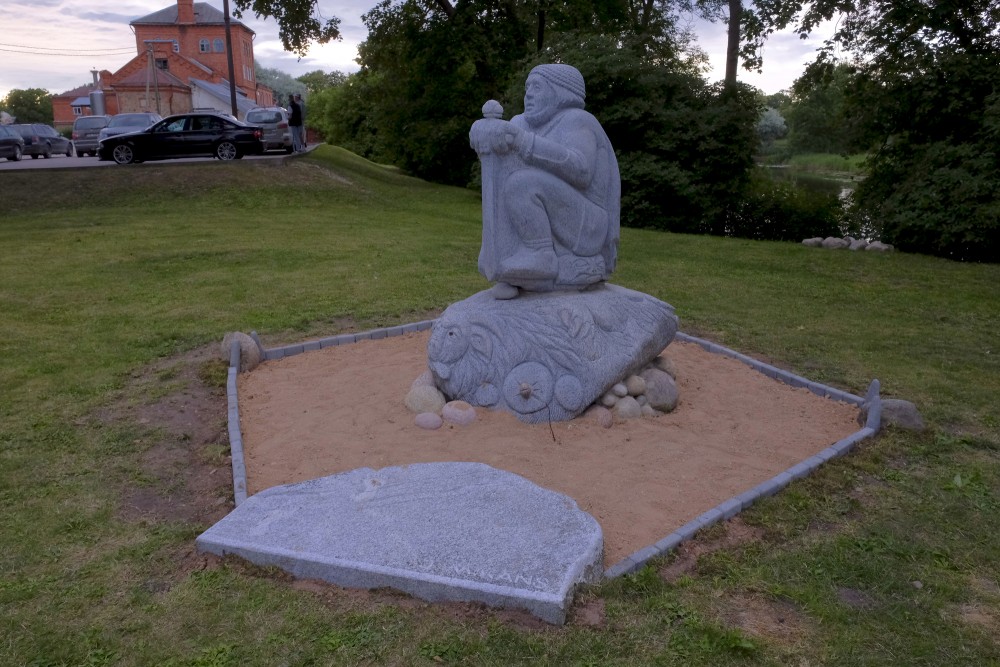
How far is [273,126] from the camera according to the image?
917 inches

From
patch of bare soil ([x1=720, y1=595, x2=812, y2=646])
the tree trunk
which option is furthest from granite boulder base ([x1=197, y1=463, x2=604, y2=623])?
the tree trunk

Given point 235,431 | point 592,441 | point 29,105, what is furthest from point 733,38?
point 29,105

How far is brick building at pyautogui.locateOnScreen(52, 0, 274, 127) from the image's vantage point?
1983 inches

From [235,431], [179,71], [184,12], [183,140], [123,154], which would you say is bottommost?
[235,431]

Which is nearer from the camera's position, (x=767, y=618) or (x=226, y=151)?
(x=767, y=618)

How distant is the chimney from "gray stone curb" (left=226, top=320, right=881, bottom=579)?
5915cm

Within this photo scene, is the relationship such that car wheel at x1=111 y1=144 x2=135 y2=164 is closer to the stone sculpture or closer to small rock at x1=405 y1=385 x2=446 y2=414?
the stone sculpture

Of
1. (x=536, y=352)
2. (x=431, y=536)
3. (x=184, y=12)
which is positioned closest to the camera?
(x=431, y=536)

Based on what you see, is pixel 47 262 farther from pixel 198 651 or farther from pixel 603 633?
pixel 603 633

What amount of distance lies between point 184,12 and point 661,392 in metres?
62.5

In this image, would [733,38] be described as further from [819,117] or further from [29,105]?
[29,105]

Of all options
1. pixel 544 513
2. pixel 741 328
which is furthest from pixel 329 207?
pixel 544 513

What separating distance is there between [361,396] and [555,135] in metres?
2.54

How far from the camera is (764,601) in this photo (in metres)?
3.44
